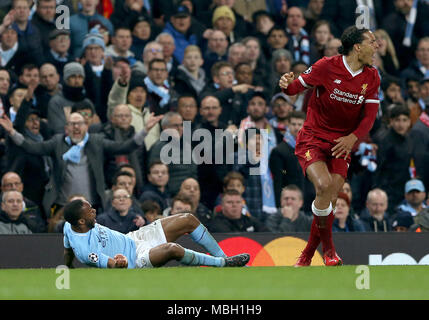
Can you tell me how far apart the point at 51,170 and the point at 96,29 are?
2605 millimetres

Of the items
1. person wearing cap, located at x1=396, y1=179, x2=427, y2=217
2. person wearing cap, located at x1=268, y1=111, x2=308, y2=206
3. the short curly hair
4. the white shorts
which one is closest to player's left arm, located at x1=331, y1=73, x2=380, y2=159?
the short curly hair

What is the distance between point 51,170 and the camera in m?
12.1

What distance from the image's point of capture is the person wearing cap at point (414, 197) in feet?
41.8

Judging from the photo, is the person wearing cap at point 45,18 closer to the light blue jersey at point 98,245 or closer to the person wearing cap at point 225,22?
the person wearing cap at point 225,22

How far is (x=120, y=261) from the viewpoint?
9109mm

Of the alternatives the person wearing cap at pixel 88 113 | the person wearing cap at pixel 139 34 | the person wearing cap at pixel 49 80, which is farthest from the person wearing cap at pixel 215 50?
the person wearing cap at pixel 49 80

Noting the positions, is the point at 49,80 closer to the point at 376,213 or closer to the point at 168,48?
the point at 168,48

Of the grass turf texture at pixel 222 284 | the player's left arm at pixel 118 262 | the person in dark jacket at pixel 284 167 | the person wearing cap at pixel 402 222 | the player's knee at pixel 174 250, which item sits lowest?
the grass turf texture at pixel 222 284

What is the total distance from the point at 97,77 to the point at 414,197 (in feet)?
15.9

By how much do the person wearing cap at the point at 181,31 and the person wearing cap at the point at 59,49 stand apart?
1890 millimetres

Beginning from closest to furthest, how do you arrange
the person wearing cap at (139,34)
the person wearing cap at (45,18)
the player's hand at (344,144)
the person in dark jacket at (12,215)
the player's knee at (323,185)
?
the player's knee at (323,185)
the player's hand at (344,144)
the person in dark jacket at (12,215)
the person wearing cap at (45,18)
the person wearing cap at (139,34)

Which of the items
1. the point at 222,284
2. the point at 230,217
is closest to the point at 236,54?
the point at 230,217

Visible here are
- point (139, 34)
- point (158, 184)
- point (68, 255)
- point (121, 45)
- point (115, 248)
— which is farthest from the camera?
point (139, 34)
